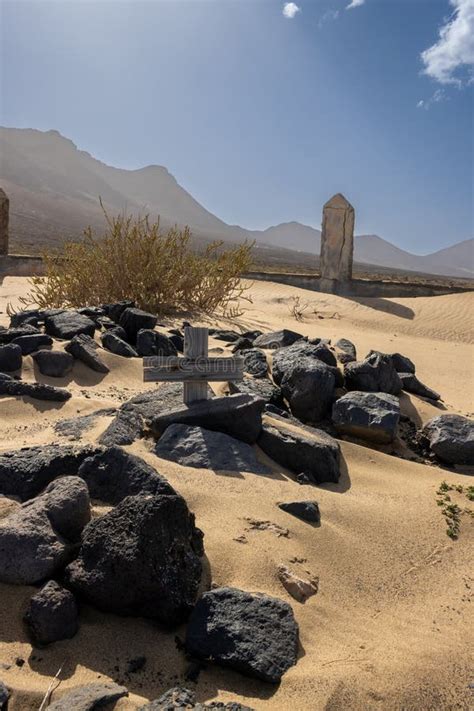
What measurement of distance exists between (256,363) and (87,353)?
1685 mm

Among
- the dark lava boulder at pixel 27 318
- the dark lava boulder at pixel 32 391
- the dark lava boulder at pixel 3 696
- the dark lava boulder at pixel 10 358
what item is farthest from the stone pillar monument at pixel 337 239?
the dark lava boulder at pixel 3 696

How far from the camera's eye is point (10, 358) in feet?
16.9

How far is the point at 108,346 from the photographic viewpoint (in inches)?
239

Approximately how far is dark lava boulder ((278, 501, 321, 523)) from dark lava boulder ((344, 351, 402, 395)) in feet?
8.55

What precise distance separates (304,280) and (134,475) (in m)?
11.9

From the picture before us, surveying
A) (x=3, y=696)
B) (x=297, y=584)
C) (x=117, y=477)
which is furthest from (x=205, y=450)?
(x=3, y=696)

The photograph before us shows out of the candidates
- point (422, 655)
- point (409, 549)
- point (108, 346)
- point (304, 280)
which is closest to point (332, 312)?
point (304, 280)

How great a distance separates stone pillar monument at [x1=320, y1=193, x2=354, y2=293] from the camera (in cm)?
1377

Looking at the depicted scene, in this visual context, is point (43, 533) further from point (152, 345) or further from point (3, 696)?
point (152, 345)

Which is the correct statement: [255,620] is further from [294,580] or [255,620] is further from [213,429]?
[213,429]

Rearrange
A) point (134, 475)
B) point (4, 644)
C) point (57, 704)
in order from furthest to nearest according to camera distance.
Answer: point (134, 475) < point (4, 644) < point (57, 704)

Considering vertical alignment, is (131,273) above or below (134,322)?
above

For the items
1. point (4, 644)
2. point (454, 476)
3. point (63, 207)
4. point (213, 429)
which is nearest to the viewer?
point (4, 644)

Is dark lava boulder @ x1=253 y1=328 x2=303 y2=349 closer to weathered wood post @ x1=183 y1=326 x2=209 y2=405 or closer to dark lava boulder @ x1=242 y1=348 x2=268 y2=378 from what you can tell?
dark lava boulder @ x1=242 y1=348 x2=268 y2=378
